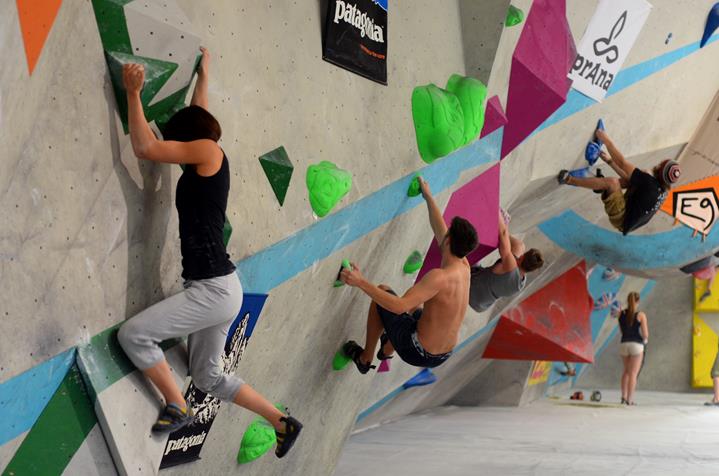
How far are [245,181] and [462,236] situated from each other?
4.19 feet

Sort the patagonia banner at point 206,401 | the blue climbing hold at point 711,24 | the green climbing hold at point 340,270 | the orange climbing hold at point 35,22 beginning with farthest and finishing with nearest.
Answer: the blue climbing hold at point 711,24 < the green climbing hold at point 340,270 < the patagonia banner at point 206,401 < the orange climbing hold at point 35,22

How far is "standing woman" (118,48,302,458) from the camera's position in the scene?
2.59 meters

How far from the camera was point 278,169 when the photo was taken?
326 cm

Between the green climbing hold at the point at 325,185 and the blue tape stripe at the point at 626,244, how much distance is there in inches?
176

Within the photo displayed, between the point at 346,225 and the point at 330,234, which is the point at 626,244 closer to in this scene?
the point at 346,225

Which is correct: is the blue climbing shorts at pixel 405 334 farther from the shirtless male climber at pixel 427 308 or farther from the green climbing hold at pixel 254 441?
the green climbing hold at pixel 254 441

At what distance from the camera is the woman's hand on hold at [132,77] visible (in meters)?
2.50

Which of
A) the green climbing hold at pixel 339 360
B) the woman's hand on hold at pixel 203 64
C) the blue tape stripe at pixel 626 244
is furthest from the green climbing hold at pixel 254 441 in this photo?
the blue tape stripe at pixel 626 244

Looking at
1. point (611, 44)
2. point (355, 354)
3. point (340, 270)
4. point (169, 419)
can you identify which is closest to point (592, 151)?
point (611, 44)

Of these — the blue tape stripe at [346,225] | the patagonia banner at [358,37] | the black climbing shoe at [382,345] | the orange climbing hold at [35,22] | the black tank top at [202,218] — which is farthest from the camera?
the black climbing shoe at [382,345]

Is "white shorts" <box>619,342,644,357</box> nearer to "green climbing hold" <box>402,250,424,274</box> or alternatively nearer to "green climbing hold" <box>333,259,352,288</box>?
"green climbing hold" <box>402,250,424,274</box>

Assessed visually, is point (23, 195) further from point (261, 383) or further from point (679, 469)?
point (679, 469)

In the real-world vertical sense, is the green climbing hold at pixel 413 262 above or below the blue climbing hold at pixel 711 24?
below

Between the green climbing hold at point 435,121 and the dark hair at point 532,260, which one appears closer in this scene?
the green climbing hold at point 435,121
